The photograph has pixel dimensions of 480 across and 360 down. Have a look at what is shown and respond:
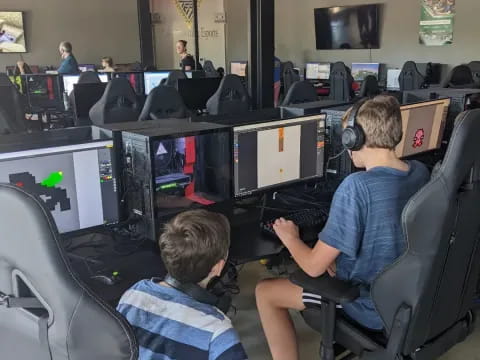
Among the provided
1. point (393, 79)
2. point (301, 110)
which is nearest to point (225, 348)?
point (301, 110)

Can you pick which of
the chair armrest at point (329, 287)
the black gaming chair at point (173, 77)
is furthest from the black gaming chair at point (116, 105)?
the chair armrest at point (329, 287)

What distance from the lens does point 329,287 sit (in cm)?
167

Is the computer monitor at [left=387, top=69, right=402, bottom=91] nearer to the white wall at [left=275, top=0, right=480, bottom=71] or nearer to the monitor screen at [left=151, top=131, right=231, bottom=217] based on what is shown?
the white wall at [left=275, top=0, right=480, bottom=71]

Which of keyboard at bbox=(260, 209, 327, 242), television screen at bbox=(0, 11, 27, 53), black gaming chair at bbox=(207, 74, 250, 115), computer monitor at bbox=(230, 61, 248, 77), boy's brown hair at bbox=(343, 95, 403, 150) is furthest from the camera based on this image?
computer monitor at bbox=(230, 61, 248, 77)

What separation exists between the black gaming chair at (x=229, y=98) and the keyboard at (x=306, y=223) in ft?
8.10

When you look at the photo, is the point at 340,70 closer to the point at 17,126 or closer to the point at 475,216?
the point at 17,126

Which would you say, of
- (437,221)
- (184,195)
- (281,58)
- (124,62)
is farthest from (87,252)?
(124,62)

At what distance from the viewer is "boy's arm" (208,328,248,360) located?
1.10 m

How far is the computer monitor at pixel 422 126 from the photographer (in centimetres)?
285

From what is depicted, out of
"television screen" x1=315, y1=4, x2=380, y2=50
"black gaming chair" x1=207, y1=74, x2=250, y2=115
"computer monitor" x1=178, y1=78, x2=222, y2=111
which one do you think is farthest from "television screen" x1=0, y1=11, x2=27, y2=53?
"black gaming chair" x1=207, y1=74, x2=250, y2=115

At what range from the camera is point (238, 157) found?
2.21 metres

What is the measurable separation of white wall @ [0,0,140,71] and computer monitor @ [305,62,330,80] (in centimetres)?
423

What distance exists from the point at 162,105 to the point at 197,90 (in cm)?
213

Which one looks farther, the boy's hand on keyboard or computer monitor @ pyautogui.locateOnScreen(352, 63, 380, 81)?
computer monitor @ pyautogui.locateOnScreen(352, 63, 380, 81)
